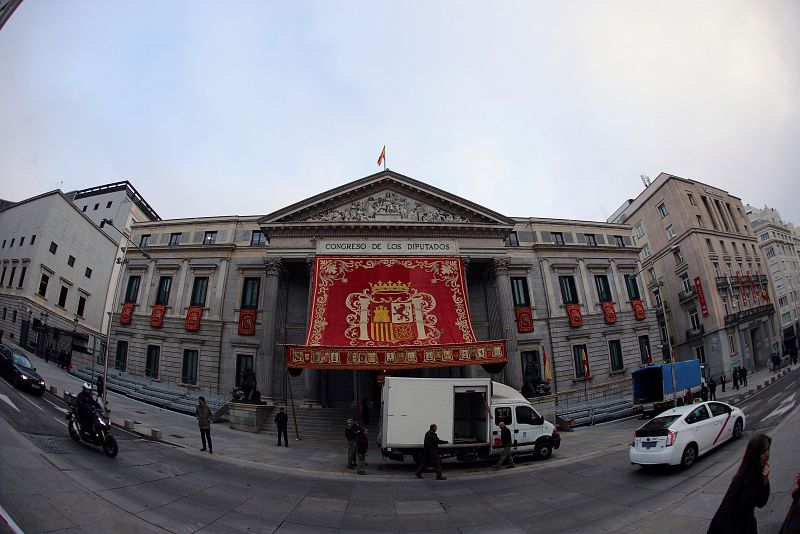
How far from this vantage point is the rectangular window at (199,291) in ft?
110

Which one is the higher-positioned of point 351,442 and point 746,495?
point 746,495

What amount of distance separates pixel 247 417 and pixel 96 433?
1318 centimetres

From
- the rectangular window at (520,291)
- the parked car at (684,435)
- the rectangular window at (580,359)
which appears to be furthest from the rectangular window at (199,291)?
the rectangular window at (580,359)

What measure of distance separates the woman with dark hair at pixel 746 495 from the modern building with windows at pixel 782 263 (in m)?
73.0

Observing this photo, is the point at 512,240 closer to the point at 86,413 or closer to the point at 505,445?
the point at 505,445

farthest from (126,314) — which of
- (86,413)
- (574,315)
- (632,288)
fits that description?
(632,288)

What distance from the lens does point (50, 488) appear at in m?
7.05

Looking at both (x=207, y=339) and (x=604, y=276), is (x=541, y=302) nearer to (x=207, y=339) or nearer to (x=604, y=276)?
(x=604, y=276)

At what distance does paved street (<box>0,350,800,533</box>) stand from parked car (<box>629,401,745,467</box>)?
0.39 m

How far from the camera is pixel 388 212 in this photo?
32.0 metres

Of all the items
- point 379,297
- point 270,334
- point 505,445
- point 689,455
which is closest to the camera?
point 689,455

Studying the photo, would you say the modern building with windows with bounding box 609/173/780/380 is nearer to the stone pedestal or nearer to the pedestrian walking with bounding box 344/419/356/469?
the pedestrian walking with bounding box 344/419/356/469

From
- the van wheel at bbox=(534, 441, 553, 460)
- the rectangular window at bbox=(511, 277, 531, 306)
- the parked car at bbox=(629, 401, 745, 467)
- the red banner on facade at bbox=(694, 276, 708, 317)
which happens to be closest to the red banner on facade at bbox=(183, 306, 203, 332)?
the rectangular window at bbox=(511, 277, 531, 306)

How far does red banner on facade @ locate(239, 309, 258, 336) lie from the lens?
104ft
